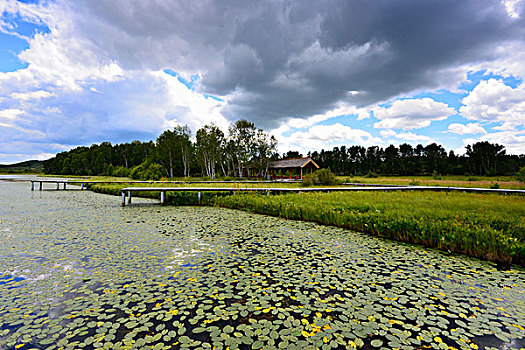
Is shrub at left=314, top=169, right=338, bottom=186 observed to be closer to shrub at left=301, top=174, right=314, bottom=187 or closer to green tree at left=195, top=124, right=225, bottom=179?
shrub at left=301, top=174, right=314, bottom=187

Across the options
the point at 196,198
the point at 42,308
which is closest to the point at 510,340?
the point at 42,308

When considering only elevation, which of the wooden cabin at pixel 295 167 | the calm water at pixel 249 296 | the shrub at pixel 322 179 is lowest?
the calm water at pixel 249 296

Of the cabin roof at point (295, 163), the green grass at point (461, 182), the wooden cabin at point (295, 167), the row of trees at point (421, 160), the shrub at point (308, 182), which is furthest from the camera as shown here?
the row of trees at point (421, 160)

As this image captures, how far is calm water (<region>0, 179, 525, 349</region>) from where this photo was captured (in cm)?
251

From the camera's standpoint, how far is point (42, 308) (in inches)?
119

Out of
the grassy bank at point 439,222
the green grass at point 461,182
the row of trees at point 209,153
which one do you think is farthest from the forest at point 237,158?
the grassy bank at point 439,222

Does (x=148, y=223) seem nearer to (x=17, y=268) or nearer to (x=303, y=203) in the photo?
(x=17, y=268)

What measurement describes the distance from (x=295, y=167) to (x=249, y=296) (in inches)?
1209

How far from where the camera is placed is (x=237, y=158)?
3900 centimetres

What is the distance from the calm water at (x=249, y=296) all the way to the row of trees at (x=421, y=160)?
1932 inches

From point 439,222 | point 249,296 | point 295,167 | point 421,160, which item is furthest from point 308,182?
point 421,160

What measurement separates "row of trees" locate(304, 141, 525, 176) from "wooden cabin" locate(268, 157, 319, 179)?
30.2 metres

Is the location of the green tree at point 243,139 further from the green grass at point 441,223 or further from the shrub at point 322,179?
the green grass at point 441,223

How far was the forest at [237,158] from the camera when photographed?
1510 inches
